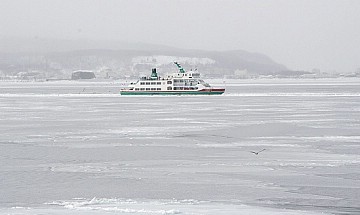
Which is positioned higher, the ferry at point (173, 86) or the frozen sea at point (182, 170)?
the frozen sea at point (182, 170)

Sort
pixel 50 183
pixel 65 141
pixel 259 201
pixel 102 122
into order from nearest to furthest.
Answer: pixel 259 201, pixel 50 183, pixel 65 141, pixel 102 122

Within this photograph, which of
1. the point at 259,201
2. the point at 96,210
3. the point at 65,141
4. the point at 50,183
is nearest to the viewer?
the point at 96,210

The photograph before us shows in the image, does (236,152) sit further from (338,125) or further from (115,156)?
(338,125)

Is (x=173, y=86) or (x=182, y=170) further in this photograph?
(x=173, y=86)

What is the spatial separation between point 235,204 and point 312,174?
4.06 m

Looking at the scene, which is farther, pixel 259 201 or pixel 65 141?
pixel 65 141

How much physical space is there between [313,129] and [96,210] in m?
17.8

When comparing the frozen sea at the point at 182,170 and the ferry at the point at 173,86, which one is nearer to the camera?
the frozen sea at the point at 182,170

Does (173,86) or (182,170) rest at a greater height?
(182,170)

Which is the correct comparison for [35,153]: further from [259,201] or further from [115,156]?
[259,201]

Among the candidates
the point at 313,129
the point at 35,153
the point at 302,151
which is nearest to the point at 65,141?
the point at 35,153

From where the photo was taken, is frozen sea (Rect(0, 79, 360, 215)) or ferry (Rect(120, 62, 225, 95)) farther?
ferry (Rect(120, 62, 225, 95))

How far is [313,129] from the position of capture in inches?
1088

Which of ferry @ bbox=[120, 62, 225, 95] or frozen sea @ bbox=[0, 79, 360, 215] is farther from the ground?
frozen sea @ bbox=[0, 79, 360, 215]
